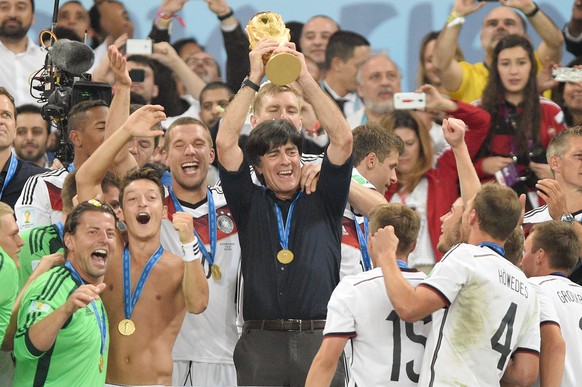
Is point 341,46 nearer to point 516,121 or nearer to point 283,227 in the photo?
point 516,121

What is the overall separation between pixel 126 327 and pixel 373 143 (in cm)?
204

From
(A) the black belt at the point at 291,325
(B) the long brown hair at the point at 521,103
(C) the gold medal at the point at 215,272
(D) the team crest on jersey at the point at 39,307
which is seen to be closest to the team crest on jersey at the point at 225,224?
(C) the gold medal at the point at 215,272

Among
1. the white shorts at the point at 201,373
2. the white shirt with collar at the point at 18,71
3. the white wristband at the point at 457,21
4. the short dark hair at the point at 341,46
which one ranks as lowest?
the white shorts at the point at 201,373

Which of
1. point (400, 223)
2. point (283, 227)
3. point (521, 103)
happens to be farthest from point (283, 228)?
point (521, 103)

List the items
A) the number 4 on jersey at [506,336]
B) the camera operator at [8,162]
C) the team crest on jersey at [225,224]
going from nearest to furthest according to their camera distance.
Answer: the number 4 on jersey at [506,336], the team crest on jersey at [225,224], the camera operator at [8,162]

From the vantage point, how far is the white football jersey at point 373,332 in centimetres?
592

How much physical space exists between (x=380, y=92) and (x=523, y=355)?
450 cm

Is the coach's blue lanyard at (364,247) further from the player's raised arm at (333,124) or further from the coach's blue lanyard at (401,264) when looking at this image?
the coach's blue lanyard at (401,264)

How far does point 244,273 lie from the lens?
22.1ft

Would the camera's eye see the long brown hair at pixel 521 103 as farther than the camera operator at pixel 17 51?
No

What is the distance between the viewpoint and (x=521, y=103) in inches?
371

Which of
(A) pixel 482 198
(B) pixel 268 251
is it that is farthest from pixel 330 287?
(A) pixel 482 198

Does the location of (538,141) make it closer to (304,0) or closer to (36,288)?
(304,0)

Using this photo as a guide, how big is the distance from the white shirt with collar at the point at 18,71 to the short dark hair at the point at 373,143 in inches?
146
